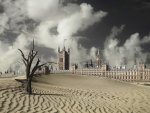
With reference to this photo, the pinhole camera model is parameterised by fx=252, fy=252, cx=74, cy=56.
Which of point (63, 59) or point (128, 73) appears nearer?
point (128, 73)

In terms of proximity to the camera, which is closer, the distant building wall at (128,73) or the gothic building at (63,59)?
the distant building wall at (128,73)

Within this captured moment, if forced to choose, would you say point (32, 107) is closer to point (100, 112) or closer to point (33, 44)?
point (100, 112)

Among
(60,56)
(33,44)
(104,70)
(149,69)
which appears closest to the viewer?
(33,44)

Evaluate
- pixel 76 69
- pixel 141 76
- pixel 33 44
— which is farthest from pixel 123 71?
pixel 33 44

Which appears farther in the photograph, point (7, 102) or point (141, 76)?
point (141, 76)

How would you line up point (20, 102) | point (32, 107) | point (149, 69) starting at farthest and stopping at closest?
1. point (149, 69)
2. point (20, 102)
3. point (32, 107)

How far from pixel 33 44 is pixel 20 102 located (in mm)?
5997

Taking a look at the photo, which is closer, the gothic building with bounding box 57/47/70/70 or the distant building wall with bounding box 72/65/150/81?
the distant building wall with bounding box 72/65/150/81

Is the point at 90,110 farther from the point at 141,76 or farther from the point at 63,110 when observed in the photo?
the point at 141,76

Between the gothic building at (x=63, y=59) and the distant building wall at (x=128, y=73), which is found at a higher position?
the gothic building at (x=63, y=59)

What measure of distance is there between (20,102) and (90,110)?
324 centimetres

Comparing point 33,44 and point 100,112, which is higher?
point 33,44

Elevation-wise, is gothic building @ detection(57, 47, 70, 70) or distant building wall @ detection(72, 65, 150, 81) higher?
gothic building @ detection(57, 47, 70, 70)

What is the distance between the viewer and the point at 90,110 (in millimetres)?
11734
